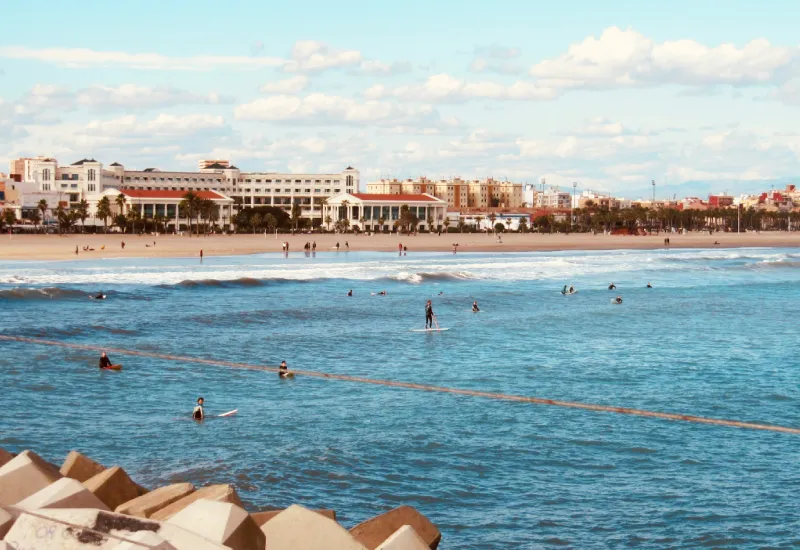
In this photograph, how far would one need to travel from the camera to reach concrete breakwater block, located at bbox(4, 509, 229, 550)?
776cm

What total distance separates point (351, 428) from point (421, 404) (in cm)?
318

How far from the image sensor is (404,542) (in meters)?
8.89

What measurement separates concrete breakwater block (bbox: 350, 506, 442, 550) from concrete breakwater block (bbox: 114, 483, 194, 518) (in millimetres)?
2095

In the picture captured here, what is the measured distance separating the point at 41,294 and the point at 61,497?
1611 inches

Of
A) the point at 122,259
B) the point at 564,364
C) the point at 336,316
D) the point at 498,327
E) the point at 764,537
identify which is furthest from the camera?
the point at 122,259

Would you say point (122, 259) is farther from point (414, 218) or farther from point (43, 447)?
point (414, 218)

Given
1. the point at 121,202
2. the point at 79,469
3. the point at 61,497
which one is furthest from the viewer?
the point at 121,202

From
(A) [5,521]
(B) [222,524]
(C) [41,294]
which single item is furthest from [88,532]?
(C) [41,294]

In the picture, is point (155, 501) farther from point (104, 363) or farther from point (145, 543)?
point (104, 363)

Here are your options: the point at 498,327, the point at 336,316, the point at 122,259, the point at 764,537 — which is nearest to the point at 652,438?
→ the point at 764,537

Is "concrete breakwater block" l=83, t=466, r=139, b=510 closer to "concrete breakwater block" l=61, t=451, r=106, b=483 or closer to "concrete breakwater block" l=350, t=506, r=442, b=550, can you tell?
"concrete breakwater block" l=61, t=451, r=106, b=483

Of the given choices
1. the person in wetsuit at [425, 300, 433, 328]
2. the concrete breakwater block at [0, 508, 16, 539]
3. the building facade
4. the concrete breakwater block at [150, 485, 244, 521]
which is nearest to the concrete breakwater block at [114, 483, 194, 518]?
the concrete breakwater block at [150, 485, 244, 521]

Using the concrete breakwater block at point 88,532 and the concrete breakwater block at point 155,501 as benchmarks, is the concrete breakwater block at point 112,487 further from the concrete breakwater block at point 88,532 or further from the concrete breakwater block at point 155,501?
the concrete breakwater block at point 88,532

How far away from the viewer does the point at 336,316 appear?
41906mm
